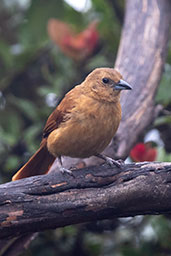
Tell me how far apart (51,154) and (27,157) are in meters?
0.29

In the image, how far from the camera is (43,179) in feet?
9.84

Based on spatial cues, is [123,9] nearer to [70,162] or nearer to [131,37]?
[131,37]

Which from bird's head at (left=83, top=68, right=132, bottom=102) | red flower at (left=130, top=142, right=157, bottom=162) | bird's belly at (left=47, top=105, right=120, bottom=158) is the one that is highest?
bird's head at (left=83, top=68, right=132, bottom=102)

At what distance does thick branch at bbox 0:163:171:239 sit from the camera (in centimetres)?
276

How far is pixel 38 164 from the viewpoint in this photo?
3832 millimetres

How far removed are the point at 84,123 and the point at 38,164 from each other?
2.16 feet

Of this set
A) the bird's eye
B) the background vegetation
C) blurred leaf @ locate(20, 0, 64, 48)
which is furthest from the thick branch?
blurred leaf @ locate(20, 0, 64, 48)

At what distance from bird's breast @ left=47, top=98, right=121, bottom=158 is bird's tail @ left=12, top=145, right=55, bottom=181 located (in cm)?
→ 25

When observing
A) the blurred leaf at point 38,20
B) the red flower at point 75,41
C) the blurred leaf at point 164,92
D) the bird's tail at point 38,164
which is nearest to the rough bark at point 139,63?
the blurred leaf at point 164,92

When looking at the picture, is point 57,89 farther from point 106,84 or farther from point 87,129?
point 87,129

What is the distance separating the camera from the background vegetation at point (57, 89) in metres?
3.73

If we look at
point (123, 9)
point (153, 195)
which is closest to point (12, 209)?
point (153, 195)

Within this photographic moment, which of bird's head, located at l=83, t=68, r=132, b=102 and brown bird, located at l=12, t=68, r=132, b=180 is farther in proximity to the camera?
bird's head, located at l=83, t=68, r=132, b=102

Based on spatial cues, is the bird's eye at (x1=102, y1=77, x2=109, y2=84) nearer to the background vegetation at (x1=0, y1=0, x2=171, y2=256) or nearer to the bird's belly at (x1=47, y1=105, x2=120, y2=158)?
the bird's belly at (x1=47, y1=105, x2=120, y2=158)
